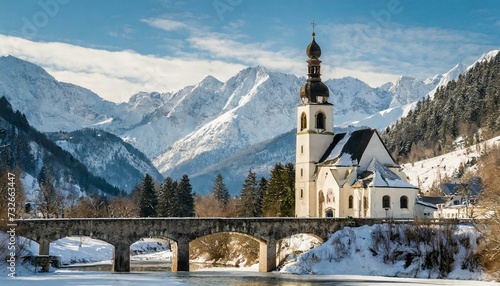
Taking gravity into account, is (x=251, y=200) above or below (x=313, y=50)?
below

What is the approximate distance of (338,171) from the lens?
102m

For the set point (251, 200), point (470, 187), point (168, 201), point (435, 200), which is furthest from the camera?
point (435, 200)

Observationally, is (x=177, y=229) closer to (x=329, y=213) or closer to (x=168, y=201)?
(x=329, y=213)

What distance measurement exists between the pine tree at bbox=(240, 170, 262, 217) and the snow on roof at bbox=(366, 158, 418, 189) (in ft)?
112

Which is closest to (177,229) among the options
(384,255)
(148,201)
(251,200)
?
(384,255)

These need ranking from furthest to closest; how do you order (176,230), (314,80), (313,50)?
(314,80), (313,50), (176,230)

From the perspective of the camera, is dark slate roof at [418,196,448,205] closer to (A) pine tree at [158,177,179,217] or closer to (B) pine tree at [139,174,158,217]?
(A) pine tree at [158,177,179,217]

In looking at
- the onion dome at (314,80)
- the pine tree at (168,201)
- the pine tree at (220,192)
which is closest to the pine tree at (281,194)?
the onion dome at (314,80)

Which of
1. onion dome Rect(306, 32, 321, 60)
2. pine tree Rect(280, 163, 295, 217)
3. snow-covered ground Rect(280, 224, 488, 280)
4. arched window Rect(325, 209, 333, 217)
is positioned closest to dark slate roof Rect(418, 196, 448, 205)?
pine tree Rect(280, 163, 295, 217)

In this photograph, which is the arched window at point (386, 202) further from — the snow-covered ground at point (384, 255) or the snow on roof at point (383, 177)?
the snow-covered ground at point (384, 255)

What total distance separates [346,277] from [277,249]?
1774 cm

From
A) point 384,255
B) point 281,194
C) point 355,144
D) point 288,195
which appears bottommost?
point 384,255

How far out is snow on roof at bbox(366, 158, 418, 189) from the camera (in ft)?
317

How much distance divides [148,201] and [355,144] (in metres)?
42.8
